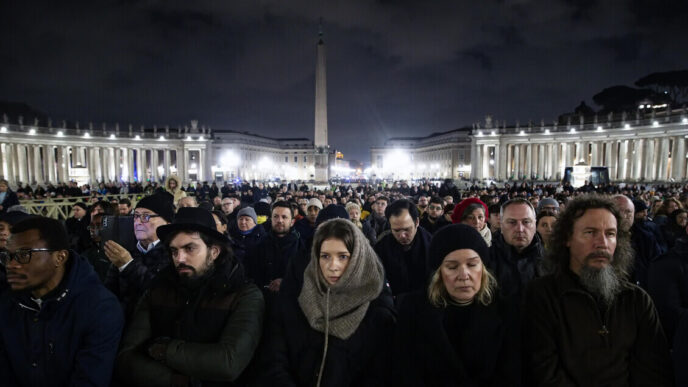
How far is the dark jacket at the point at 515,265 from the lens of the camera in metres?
4.03

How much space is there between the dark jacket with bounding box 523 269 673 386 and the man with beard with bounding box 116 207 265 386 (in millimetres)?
2114

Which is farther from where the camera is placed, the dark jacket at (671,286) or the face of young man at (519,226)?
the face of young man at (519,226)

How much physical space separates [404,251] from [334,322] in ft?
8.16

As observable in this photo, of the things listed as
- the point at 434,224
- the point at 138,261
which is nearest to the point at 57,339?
the point at 138,261

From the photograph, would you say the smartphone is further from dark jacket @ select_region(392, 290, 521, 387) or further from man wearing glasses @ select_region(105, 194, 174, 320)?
dark jacket @ select_region(392, 290, 521, 387)

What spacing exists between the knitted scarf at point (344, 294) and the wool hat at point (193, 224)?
93cm

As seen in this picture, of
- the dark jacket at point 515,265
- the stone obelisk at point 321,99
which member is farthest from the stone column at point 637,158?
the dark jacket at point 515,265

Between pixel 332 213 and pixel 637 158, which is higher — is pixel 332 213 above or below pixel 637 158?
below

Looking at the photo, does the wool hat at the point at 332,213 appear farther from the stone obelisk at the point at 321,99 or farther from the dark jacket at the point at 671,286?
the stone obelisk at the point at 321,99

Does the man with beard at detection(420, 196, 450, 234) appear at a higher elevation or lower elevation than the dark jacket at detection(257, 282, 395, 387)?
higher

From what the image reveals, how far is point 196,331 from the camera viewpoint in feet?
9.63

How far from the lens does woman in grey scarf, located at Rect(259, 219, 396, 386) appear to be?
278 cm

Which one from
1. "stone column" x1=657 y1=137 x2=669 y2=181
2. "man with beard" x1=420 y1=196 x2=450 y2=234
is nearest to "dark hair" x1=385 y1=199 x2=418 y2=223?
"man with beard" x1=420 y1=196 x2=450 y2=234

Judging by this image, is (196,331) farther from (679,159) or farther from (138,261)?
(679,159)
